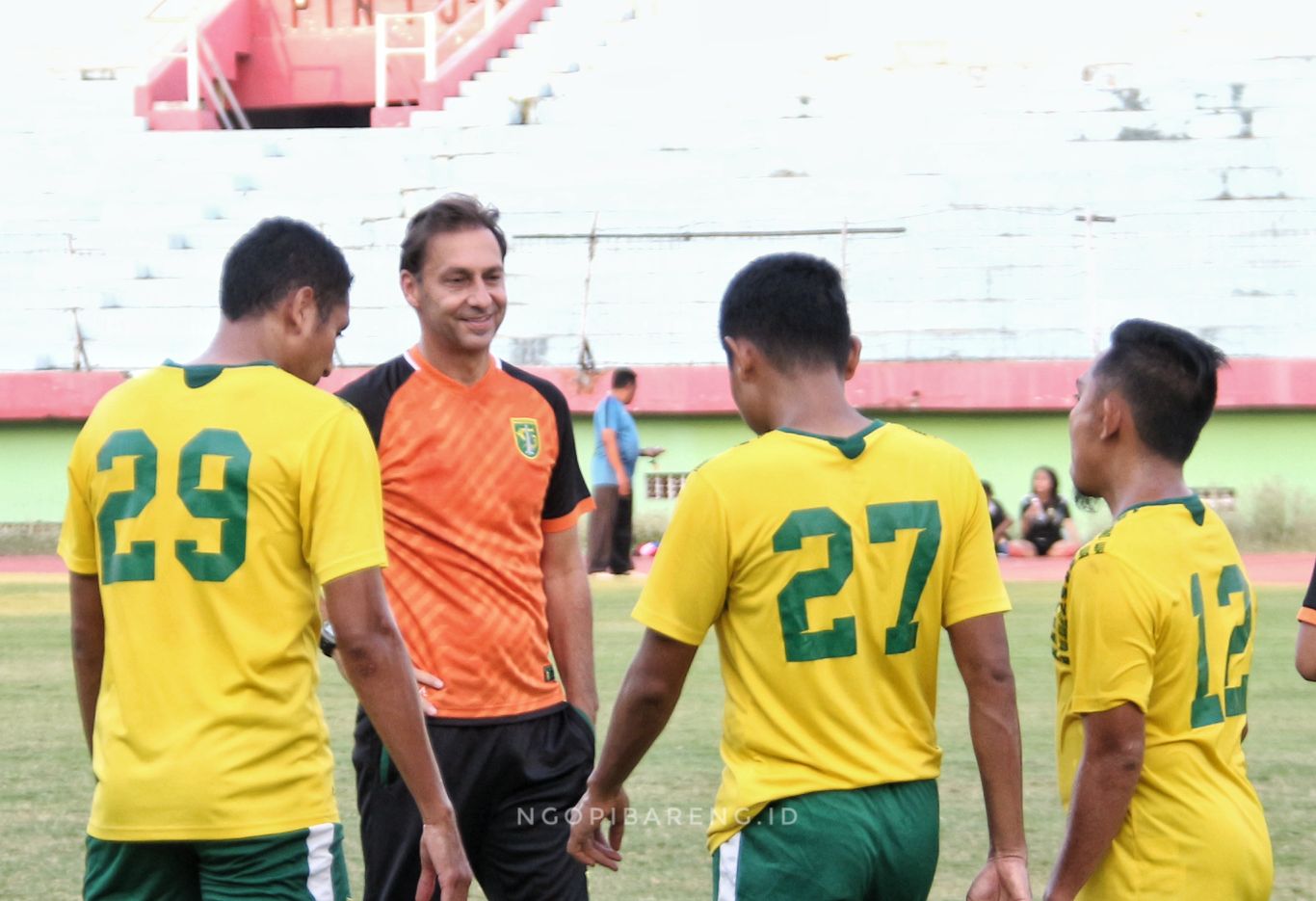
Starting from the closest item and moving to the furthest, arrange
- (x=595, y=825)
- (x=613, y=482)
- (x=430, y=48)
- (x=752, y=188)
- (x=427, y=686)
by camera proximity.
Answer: (x=595, y=825), (x=427, y=686), (x=613, y=482), (x=752, y=188), (x=430, y=48)

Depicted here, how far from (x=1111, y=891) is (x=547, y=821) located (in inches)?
60.0

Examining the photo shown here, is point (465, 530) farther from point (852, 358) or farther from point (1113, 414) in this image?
point (1113, 414)

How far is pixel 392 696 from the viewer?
3742 mm

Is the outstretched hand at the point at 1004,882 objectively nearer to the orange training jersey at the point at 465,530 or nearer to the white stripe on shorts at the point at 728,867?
the white stripe on shorts at the point at 728,867

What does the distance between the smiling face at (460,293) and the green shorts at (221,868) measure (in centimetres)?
142

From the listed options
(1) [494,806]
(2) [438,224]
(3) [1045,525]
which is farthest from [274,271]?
(3) [1045,525]

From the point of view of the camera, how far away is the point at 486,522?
15.1 ft

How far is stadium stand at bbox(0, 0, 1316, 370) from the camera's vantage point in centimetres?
2259

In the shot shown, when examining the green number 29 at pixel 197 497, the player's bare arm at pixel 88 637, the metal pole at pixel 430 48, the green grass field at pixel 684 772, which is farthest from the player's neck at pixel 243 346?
the metal pole at pixel 430 48

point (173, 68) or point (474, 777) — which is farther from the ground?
point (173, 68)

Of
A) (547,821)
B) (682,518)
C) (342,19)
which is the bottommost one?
(547,821)

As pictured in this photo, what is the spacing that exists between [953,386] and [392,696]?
17.2 meters

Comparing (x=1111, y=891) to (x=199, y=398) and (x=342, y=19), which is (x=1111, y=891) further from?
(x=342, y=19)

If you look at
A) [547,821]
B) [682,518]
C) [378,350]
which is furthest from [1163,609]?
[378,350]
